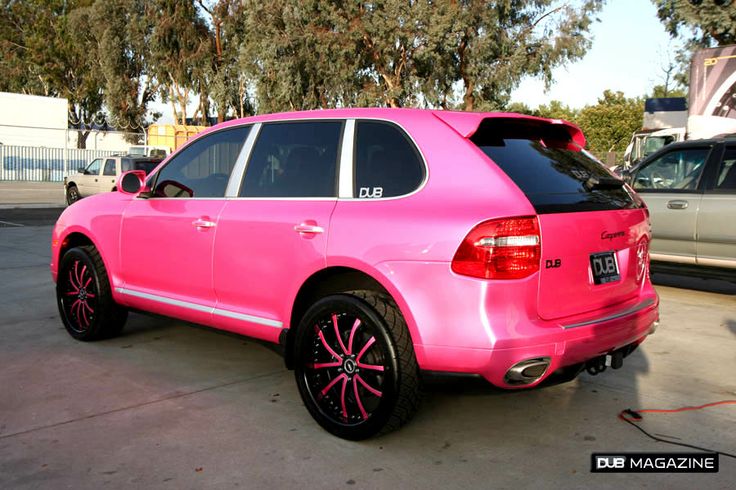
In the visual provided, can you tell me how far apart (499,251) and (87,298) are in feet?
12.4

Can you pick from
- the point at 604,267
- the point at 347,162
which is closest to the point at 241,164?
the point at 347,162

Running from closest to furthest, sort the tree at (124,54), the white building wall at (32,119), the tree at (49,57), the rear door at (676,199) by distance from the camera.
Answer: the rear door at (676,199)
the white building wall at (32,119)
the tree at (124,54)
the tree at (49,57)

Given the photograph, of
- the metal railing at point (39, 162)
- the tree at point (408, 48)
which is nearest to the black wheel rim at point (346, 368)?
the tree at point (408, 48)

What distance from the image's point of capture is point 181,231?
4.88m

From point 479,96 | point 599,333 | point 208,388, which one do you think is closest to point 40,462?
point 208,388

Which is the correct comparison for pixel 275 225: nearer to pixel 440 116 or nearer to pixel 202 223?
pixel 202 223

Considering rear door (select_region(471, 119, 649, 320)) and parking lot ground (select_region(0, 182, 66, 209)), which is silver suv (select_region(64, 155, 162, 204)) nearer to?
parking lot ground (select_region(0, 182, 66, 209))

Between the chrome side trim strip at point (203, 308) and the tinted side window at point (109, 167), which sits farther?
the tinted side window at point (109, 167)

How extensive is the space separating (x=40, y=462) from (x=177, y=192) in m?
2.19

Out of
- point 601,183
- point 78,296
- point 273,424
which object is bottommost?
point 273,424

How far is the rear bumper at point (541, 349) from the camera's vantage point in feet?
11.0

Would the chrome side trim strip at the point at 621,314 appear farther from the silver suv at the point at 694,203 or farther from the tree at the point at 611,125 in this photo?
the tree at the point at 611,125

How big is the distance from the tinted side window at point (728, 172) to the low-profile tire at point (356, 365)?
5822 mm

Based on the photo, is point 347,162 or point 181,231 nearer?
point 347,162
